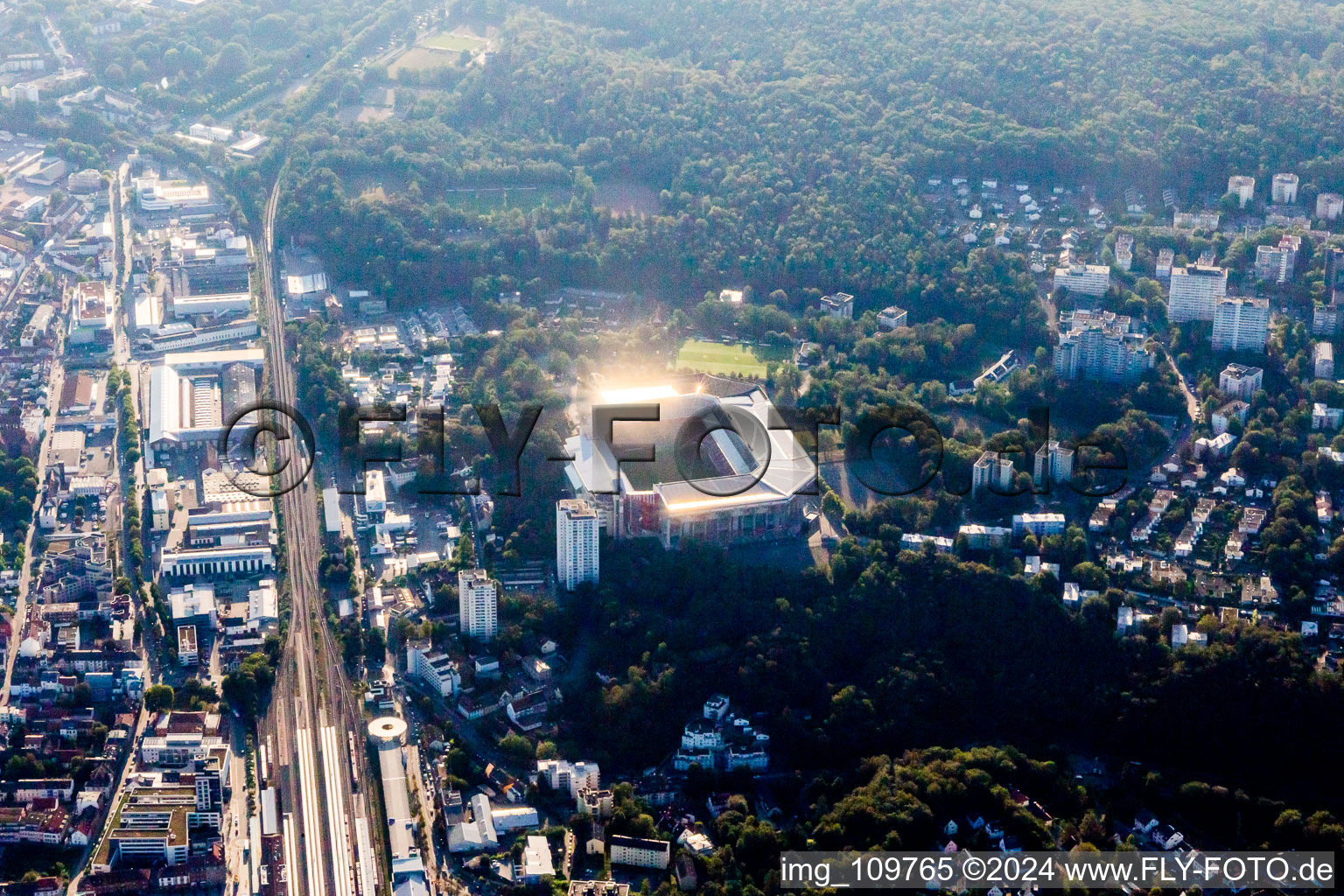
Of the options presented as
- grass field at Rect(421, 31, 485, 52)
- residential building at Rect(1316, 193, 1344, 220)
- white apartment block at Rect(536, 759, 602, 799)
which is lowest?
white apartment block at Rect(536, 759, 602, 799)

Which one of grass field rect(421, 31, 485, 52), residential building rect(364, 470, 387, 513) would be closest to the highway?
residential building rect(364, 470, 387, 513)

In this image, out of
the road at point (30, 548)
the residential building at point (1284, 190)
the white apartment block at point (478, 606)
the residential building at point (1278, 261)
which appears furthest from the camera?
the residential building at point (1284, 190)

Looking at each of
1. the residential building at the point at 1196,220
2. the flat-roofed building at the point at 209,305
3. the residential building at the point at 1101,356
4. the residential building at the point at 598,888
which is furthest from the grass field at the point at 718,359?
the residential building at the point at 598,888

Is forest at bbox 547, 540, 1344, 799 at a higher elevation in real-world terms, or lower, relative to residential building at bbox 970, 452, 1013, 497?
lower

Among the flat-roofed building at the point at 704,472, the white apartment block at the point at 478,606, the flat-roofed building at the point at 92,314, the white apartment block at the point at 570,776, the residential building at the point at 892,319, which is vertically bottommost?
the white apartment block at the point at 570,776

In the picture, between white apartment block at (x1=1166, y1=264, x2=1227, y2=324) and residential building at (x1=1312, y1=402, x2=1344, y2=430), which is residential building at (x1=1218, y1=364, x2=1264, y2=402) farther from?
white apartment block at (x1=1166, y1=264, x2=1227, y2=324)

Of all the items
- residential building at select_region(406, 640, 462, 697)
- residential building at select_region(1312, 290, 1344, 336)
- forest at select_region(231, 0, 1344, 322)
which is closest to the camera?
residential building at select_region(406, 640, 462, 697)

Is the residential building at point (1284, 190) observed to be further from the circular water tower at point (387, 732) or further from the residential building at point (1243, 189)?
the circular water tower at point (387, 732)

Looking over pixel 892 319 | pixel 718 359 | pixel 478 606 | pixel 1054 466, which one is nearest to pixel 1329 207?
pixel 892 319
